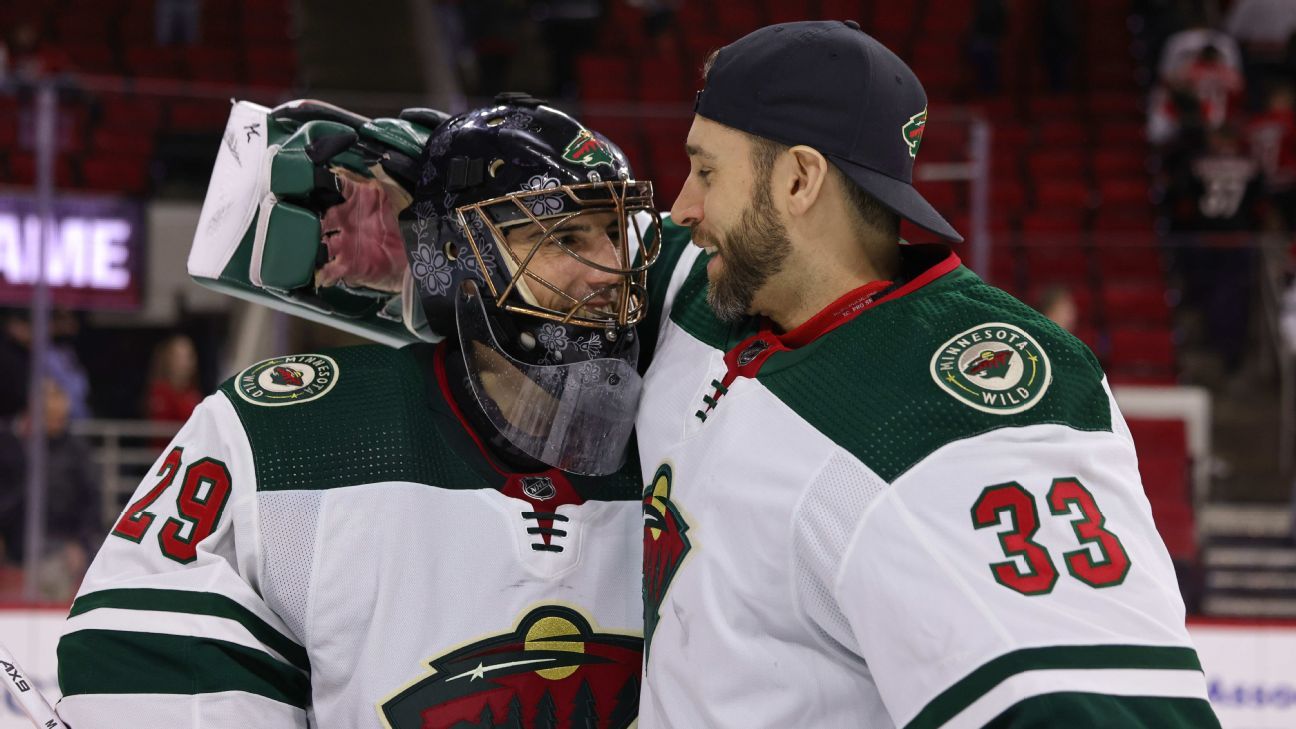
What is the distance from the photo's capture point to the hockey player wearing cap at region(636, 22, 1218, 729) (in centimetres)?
138

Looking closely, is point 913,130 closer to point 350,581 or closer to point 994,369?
point 994,369

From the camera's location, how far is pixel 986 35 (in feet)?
26.2

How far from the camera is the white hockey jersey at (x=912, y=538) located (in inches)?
53.9

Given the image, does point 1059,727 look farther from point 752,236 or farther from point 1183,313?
point 1183,313

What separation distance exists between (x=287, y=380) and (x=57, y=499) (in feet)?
8.03

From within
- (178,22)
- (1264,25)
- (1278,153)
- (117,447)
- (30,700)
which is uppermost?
(1264,25)

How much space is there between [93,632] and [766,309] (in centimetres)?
89

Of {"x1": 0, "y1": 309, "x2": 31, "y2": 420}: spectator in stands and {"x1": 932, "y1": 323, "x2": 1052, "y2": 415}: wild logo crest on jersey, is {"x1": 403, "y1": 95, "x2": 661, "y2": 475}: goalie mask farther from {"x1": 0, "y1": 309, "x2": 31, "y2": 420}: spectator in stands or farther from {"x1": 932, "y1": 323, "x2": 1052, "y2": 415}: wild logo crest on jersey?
{"x1": 0, "y1": 309, "x2": 31, "y2": 420}: spectator in stands

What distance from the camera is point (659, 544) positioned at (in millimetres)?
1699

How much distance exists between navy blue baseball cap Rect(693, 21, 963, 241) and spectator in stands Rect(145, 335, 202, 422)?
2806 millimetres

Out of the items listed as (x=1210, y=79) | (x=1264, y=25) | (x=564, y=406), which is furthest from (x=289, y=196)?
(x=1264, y=25)

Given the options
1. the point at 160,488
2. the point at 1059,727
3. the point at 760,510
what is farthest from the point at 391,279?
the point at 1059,727

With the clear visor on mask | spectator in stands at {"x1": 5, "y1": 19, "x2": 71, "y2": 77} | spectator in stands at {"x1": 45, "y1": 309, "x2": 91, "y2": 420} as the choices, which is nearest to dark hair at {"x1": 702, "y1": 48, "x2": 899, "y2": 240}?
the clear visor on mask

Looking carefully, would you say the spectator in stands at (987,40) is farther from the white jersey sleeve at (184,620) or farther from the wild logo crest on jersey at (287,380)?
the white jersey sleeve at (184,620)
